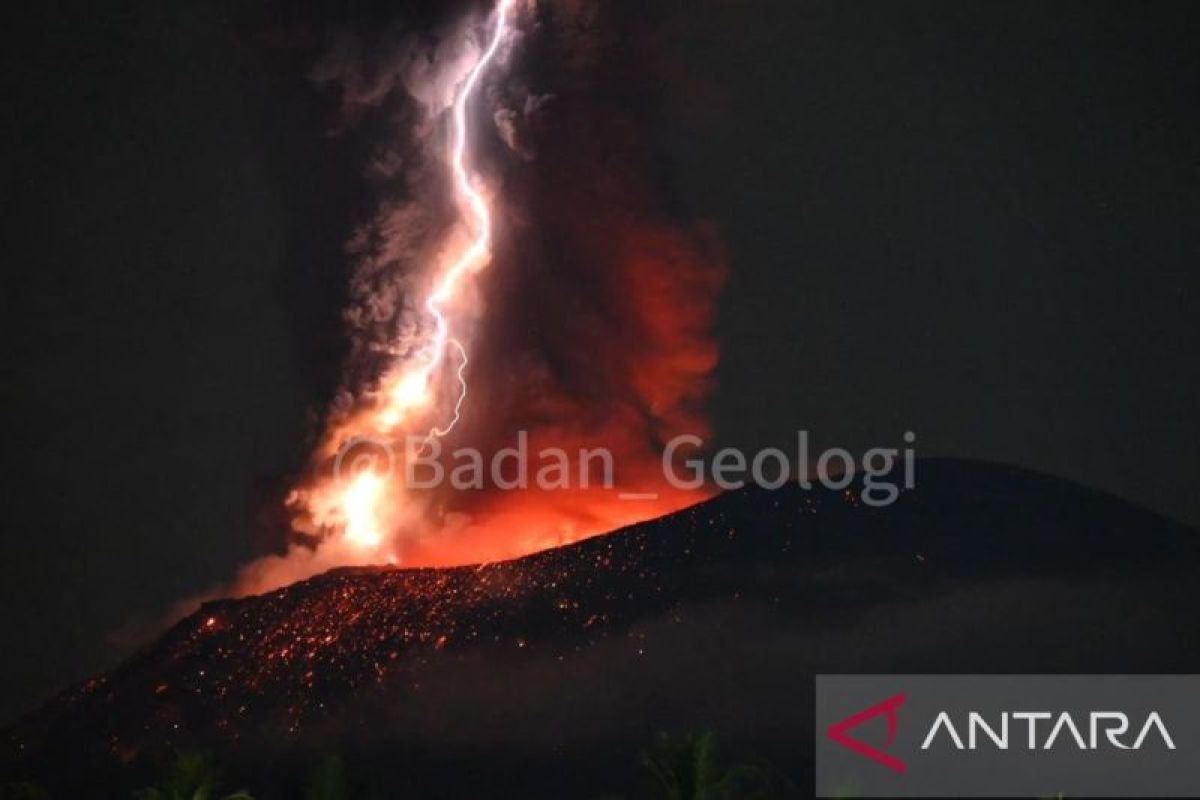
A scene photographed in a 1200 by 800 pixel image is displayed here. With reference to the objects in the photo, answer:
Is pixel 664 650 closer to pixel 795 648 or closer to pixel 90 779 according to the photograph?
pixel 795 648

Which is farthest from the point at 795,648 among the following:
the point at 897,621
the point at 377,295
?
the point at 377,295

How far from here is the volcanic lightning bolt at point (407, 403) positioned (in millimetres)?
31031

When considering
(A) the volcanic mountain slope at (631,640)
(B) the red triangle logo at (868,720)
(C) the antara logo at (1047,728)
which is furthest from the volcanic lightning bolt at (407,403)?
(C) the antara logo at (1047,728)

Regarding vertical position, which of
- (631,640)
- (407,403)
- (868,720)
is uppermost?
(407,403)

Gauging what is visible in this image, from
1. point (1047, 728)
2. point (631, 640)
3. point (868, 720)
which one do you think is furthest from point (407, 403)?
point (1047, 728)

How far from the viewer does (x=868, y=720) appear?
23.0 m

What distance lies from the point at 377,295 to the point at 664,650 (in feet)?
33.4

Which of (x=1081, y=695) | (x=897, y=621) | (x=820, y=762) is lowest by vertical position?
(x=820, y=762)

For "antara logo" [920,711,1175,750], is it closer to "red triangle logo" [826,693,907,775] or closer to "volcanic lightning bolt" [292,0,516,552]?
"red triangle logo" [826,693,907,775]

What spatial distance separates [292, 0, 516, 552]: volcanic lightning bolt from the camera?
3103 centimetres

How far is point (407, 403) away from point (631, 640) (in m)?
7.52

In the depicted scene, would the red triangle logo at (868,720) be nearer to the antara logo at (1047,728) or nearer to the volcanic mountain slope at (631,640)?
the antara logo at (1047,728)

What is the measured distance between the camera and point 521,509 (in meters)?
32.4

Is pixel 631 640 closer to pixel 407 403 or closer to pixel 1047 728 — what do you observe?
pixel 407 403
